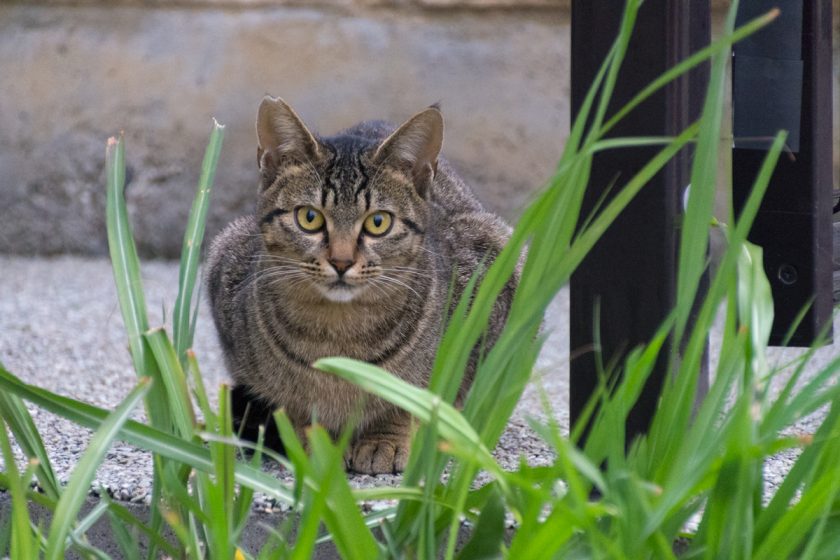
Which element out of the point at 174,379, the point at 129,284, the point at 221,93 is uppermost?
the point at 221,93

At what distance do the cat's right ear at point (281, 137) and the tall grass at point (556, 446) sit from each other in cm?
75

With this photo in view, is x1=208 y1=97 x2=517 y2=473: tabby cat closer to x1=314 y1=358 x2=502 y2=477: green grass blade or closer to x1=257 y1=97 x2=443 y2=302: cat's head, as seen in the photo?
x1=257 y1=97 x2=443 y2=302: cat's head

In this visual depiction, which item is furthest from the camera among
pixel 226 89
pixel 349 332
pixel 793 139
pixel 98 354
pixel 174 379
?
pixel 226 89

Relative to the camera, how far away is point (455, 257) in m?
2.37

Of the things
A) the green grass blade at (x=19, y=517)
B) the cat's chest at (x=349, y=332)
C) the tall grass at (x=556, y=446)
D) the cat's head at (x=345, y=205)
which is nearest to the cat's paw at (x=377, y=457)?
the cat's chest at (x=349, y=332)

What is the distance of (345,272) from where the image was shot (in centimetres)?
198

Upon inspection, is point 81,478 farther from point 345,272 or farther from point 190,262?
point 345,272

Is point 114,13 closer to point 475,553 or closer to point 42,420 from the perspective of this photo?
point 42,420

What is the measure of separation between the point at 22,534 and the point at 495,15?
3.85 m

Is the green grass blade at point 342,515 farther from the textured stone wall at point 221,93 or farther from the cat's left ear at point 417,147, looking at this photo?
the textured stone wall at point 221,93

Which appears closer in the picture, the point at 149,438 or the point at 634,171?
the point at 149,438

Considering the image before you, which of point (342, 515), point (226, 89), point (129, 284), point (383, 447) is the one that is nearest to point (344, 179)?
point (383, 447)

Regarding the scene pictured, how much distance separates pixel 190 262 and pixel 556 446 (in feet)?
2.16

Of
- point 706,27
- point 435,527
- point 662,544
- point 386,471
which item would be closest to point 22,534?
point 435,527
